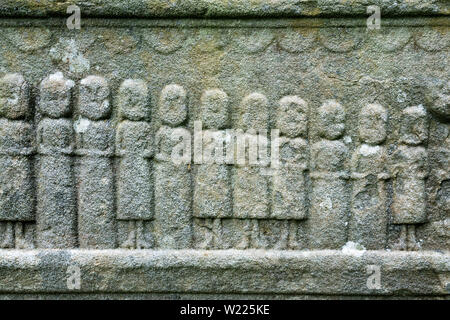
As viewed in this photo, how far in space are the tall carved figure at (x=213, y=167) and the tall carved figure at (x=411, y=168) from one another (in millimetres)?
886

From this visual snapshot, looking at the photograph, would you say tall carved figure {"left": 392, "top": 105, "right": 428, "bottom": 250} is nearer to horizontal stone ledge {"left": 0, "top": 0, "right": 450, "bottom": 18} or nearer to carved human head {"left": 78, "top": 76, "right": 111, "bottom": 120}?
horizontal stone ledge {"left": 0, "top": 0, "right": 450, "bottom": 18}

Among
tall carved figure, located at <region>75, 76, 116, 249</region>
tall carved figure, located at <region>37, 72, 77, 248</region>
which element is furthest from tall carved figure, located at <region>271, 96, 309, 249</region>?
tall carved figure, located at <region>37, 72, 77, 248</region>

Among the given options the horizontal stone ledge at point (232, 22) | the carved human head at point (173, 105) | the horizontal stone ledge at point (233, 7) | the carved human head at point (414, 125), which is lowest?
the carved human head at point (414, 125)

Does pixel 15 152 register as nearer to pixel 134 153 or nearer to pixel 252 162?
pixel 134 153

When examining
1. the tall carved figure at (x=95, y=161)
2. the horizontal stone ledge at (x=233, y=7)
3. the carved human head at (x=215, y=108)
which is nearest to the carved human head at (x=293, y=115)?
the carved human head at (x=215, y=108)

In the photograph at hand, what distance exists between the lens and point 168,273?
3.42 meters

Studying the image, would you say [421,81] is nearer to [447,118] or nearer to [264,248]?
[447,118]

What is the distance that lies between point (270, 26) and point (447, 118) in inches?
40.5

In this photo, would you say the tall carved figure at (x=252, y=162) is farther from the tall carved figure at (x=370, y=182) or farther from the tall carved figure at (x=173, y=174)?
the tall carved figure at (x=370, y=182)

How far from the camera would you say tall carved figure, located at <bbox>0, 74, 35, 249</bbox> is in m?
3.33

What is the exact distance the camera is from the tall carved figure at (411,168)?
329 cm

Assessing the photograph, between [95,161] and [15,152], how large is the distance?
1.38 feet

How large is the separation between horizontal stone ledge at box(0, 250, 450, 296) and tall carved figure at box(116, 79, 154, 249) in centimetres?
24

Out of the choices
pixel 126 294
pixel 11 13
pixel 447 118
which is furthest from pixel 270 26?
pixel 126 294
